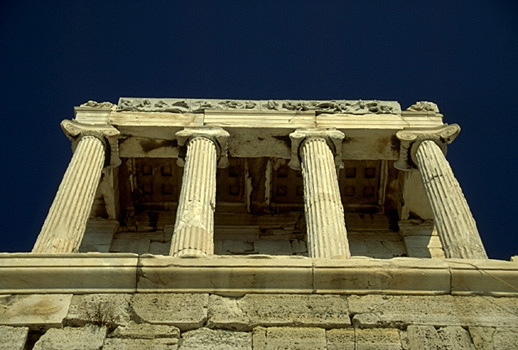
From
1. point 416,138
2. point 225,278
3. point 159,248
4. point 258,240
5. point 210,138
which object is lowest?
point 225,278

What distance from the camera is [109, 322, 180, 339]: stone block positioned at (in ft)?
28.5

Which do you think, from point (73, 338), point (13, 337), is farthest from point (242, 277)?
point (13, 337)

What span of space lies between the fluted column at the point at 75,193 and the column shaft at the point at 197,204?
5.88 feet

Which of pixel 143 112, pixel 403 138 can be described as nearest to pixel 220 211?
pixel 143 112

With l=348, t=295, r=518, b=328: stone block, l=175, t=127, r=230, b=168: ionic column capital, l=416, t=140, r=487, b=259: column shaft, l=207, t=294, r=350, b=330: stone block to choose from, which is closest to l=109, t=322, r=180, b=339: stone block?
l=207, t=294, r=350, b=330: stone block

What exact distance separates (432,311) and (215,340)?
3.01 m

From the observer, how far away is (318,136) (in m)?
15.0

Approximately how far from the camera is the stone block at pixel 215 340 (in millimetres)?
8547

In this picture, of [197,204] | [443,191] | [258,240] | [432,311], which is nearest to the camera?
[432,311]

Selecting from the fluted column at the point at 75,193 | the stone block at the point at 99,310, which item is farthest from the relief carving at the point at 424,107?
the stone block at the point at 99,310

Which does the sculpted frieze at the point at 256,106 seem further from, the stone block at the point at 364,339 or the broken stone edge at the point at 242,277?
the stone block at the point at 364,339

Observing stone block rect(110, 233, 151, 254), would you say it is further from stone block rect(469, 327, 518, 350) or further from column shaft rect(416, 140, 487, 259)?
stone block rect(469, 327, 518, 350)

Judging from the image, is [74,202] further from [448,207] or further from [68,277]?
[448,207]

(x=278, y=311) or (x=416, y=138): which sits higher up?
(x=416, y=138)
